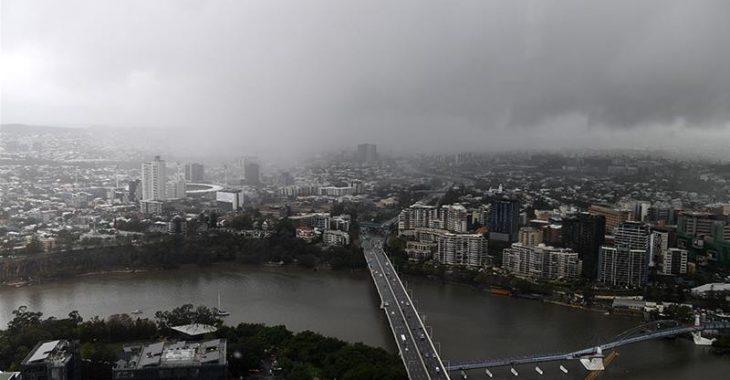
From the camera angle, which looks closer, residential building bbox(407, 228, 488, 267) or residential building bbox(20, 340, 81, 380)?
residential building bbox(20, 340, 81, 380)

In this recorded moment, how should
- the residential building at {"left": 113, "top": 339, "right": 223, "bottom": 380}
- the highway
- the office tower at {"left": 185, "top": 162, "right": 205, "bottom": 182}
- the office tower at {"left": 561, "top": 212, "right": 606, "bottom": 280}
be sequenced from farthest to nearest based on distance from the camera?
the office tower at {"left": 185, "top": 162, "right": 205, "bottom": 182}, the office tower at {"left": 561, "top": 212, "right": 606, "bottom": 280}, the highway, the residential building at {"left": 113, "top": 339, "right": 223, "bottom": 380}

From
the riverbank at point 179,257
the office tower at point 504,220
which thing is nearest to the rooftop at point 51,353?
the riverbank at point 179,257

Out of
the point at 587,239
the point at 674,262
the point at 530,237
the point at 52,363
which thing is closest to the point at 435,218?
the point at 530,237

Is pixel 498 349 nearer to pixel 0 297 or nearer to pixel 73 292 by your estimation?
pixel 73 292

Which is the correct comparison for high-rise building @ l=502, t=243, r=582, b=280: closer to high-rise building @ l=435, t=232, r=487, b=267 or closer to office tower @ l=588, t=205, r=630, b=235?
high-rise building @ l=435, t=232, r=487, b=267

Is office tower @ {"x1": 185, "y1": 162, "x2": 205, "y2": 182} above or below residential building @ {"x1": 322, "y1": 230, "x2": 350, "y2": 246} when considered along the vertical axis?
above

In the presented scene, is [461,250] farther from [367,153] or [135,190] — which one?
[367,153]

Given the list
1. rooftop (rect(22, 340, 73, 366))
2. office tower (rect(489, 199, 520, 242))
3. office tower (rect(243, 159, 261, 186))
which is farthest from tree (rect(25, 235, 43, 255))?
office tower (rect(243, 159, 261, 186))
